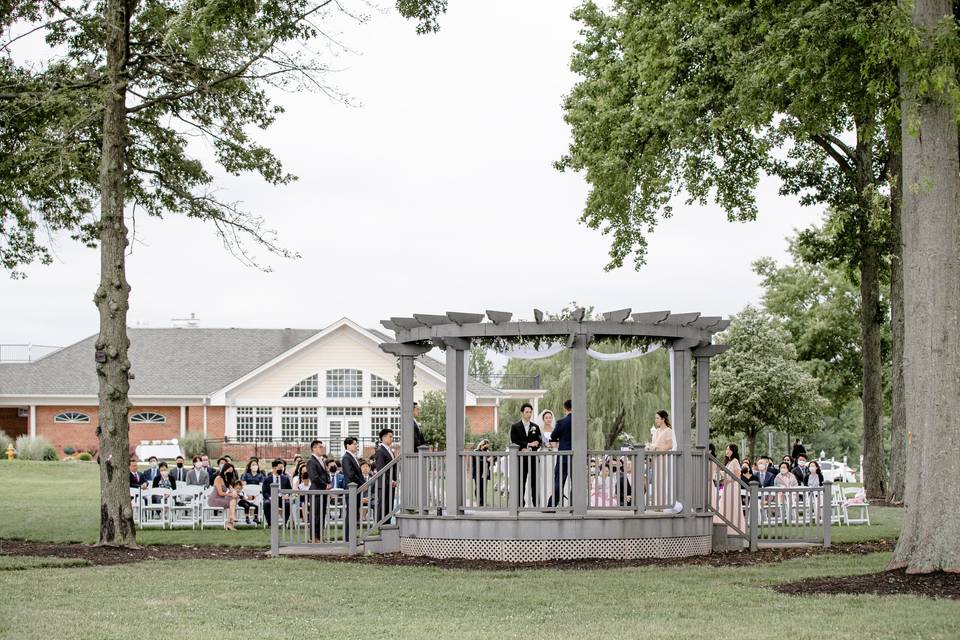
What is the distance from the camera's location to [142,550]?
61.5 ft

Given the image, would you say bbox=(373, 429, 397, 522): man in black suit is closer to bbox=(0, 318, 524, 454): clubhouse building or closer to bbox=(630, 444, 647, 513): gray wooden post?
bbox=(630, 444, 647, 513): gray wooden post

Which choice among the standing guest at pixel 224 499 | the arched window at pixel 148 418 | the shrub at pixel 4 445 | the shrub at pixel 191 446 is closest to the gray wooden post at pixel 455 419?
the standing guest at pixel 224 499

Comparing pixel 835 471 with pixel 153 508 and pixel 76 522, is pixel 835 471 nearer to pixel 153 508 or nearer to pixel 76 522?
pixel 153 508

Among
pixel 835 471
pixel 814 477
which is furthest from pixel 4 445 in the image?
pixel 814 477

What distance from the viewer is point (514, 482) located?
16.9m

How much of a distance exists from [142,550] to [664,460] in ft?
26.8

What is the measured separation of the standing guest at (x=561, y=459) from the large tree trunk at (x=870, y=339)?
43.5 feet

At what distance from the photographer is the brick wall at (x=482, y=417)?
5403 cm

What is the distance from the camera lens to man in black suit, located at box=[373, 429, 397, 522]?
1875cm

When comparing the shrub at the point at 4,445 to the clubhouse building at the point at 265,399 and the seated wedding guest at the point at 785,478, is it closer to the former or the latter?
the clubhouse building at the point at 265,399

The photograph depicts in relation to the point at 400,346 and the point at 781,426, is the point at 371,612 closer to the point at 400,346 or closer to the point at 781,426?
the point at 400,346

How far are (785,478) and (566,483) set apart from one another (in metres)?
6.63

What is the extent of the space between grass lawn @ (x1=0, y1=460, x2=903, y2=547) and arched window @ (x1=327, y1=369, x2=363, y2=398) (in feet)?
57.8

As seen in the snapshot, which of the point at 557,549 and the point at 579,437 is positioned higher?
the point at 579,437
